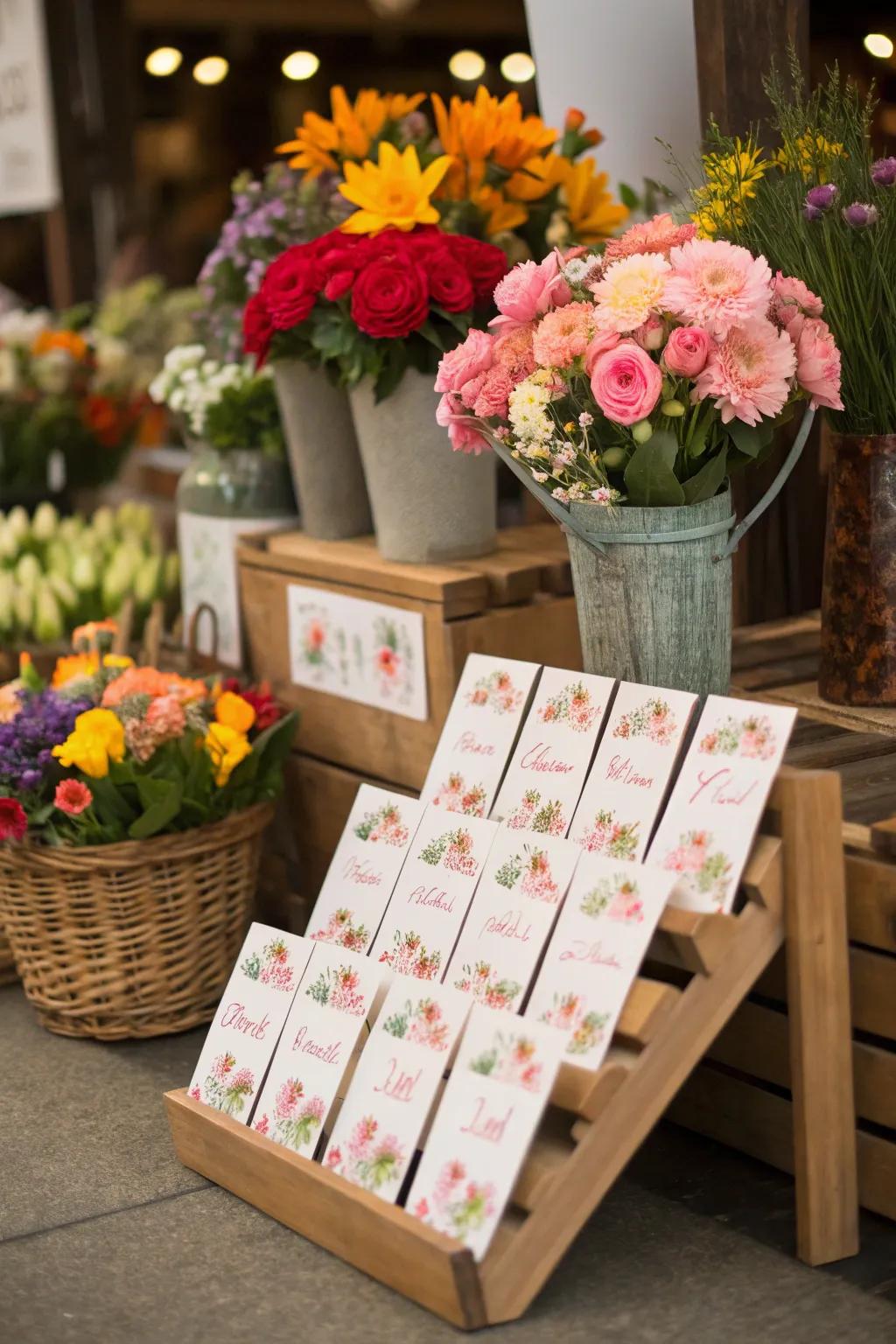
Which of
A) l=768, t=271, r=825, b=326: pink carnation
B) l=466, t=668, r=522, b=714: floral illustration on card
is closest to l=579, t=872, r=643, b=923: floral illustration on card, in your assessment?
l=466, t=668, r=522, b=714: floral illustration on card

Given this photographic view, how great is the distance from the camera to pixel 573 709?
2.06 metres

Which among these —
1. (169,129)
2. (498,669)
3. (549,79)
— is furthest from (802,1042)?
(169,129)

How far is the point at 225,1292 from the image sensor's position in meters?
1.91

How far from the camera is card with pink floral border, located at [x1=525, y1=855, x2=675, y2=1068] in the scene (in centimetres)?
181

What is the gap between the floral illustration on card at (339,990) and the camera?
2.01 meters

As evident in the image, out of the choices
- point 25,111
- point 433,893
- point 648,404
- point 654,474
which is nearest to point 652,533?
point 654,474

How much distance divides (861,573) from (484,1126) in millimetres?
932

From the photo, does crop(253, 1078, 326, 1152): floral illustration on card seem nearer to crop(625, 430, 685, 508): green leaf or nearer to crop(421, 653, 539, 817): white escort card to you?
crop(421, 653, 539, 817): white escort card

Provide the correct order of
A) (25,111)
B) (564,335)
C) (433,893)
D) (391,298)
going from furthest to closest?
(25,111), (391,298), (433,893), (564,335)

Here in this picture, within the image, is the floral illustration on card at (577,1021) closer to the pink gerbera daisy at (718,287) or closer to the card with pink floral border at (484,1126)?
the card with pink floral border at (484,1126)

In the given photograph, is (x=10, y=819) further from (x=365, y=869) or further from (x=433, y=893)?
(x=433, y=893)

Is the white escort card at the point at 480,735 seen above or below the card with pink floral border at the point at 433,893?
above

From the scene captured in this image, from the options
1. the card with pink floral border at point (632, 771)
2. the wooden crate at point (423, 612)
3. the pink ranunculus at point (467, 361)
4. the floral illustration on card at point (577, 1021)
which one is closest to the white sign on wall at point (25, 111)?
the wooden crate at point (423, 612)

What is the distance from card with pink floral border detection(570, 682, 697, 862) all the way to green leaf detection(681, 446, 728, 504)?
23cm
